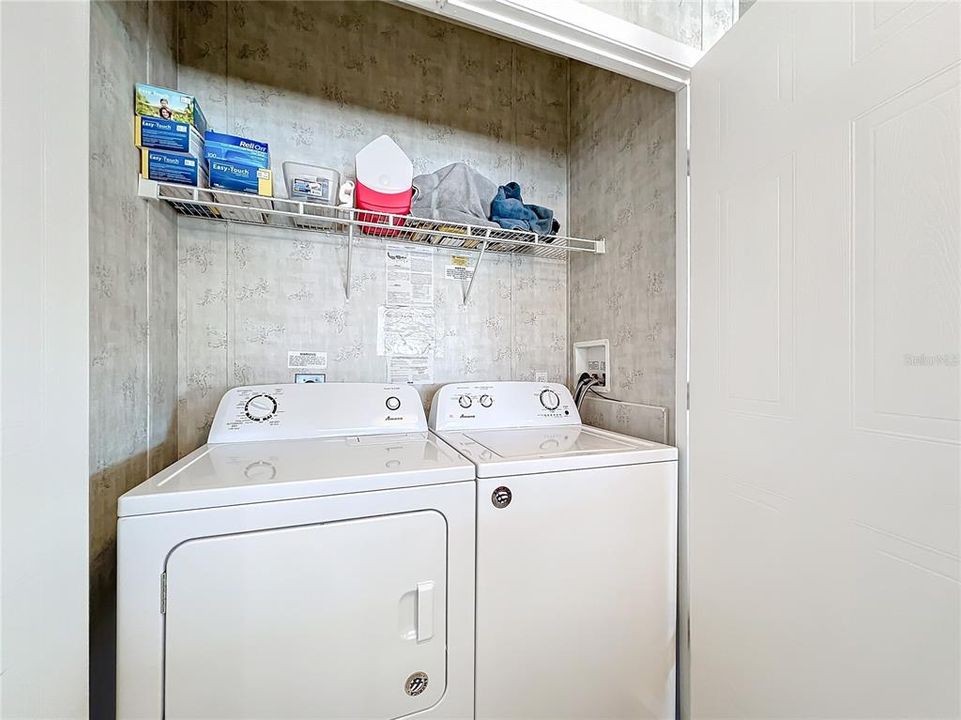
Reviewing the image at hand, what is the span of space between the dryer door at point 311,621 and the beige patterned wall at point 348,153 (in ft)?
2.79

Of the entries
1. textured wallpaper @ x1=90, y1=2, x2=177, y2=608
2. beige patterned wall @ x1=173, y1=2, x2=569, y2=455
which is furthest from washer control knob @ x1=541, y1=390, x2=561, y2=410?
textured wallpaper @ x1=90, y1=2, x2=177, y2=608

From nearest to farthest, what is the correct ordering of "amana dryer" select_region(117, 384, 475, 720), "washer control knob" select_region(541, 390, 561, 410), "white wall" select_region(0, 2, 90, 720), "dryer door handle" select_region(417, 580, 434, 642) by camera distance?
"white wall" select_region(0, 2, 90, 720) → "amana dryer" select_region(117, 384, 475, 720) → "dryer door handle" select_region(417, 580, 434, 642) → "washer control knob" select_region(541, 390, 561, 410)

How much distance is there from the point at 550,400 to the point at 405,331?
0.70m

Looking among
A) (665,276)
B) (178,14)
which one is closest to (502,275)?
(665,276)

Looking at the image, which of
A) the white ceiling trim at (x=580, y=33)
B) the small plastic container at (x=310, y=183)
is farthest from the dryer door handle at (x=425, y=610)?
the white ceiling trim at (x=580, y=33)

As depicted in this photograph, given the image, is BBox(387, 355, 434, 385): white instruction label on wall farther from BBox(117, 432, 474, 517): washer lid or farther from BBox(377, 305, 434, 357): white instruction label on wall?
BBox(117, 432, 474, 517): washer lid

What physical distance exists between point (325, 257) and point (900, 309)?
171cm

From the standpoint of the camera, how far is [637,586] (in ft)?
4.15

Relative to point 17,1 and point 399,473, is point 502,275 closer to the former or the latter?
point 399,473

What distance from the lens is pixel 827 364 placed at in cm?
88

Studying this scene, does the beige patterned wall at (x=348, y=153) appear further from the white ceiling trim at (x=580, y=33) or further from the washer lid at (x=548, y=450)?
the white ceiling trim at (x=580, y=33)

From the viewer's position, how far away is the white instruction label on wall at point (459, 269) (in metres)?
1.89

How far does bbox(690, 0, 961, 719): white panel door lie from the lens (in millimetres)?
717

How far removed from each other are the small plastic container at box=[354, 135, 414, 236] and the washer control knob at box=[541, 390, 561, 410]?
909mm
